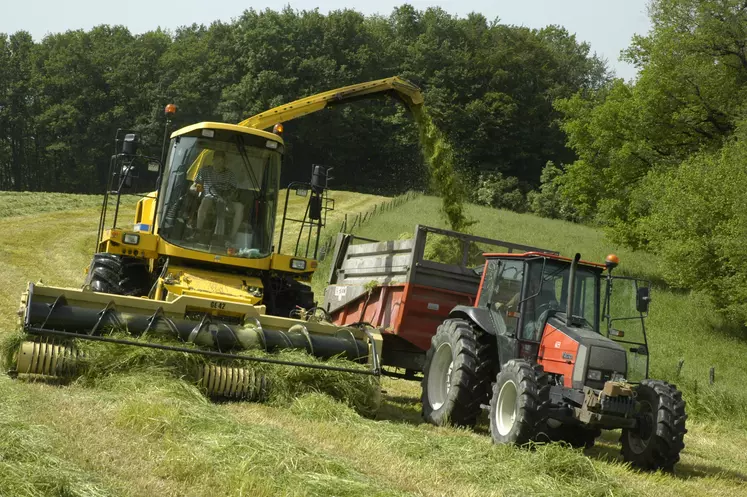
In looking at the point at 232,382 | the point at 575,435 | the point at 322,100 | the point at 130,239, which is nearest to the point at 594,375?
the point at 575,435

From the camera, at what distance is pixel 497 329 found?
30.6 ft

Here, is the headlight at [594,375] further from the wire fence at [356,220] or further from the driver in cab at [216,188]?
the wire fence at [356,220]

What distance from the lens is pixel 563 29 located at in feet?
279

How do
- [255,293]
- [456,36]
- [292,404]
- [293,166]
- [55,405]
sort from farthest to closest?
1. [456,36]
2. [293,166]
3. [255,293]
4. [292,404]
5. [55,405]

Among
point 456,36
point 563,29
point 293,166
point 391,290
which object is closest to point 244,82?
point 293,166

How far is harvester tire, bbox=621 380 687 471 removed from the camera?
805 cm

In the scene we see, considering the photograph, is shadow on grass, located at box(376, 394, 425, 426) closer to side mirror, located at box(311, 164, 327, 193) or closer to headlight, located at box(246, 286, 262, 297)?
headlight, located at box(246, 286, 262, 297)

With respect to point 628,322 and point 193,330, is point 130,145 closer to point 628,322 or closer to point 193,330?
point 193,330

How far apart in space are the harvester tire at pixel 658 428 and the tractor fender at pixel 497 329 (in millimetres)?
1258

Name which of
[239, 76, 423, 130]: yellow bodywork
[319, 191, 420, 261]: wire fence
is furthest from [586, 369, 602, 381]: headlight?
[319, 191, 420, 261]: wire fence

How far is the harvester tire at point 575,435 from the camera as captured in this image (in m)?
9.01

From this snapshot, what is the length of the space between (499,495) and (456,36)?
71280 mm

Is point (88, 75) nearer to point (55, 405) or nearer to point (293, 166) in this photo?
point (293, 166)

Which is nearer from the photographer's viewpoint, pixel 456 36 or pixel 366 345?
pixel 366 345
